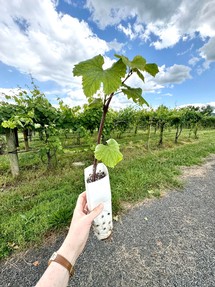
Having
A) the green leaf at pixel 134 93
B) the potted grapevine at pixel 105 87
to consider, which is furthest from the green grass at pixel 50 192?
the green leaf at pixel 134 93

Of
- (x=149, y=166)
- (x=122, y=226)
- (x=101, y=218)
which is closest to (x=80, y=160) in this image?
(x=149, y=166)

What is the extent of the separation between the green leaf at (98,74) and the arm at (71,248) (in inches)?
34.7

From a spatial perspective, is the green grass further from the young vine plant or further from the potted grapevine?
the young vine plant

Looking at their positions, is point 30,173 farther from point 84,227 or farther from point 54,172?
point 84,227

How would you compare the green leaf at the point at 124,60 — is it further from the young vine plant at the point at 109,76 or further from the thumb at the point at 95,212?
the thumb at the point at 95,212

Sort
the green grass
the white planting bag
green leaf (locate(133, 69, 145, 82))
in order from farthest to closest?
the green grass, the white planting bag, green leaf (locate(133, 69, 145, 82))

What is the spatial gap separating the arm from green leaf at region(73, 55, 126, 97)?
881 millimetres

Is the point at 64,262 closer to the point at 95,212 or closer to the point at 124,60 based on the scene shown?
the point at 95,212

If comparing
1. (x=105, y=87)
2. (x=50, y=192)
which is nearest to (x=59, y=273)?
(x=105, y=87)

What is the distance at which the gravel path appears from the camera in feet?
5.47

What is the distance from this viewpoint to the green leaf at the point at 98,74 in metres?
0.88

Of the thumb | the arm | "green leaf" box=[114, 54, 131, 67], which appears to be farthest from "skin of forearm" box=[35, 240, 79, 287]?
"green leaf" box=[114, 54, 131, 67]

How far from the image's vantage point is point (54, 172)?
15.9ft

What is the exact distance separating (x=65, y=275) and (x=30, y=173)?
4.26m
